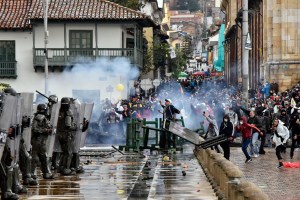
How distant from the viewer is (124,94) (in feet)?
194

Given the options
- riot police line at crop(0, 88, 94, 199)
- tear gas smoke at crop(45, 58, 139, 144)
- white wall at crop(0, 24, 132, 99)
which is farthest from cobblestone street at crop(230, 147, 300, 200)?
white wall at crop(0, 24, 132, 99)

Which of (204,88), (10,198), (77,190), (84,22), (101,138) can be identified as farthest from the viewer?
(204,88)

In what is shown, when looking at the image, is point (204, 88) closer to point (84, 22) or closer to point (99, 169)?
point (84, 22)

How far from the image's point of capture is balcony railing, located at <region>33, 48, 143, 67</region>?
195 feet

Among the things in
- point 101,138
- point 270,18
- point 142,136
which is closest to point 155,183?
point 142,136

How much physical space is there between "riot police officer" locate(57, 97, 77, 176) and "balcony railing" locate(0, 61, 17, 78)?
3738 cm

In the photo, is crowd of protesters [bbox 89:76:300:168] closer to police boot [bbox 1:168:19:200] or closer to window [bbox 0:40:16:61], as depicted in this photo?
window [bbox 0:40:16:61]

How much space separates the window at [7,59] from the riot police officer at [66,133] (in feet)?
123

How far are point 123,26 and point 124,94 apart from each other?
445cm

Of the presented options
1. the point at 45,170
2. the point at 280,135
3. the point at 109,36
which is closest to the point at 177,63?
the point at 109,36

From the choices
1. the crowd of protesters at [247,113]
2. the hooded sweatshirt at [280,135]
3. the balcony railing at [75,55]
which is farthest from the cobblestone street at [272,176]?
the balcony railing at [75,55]

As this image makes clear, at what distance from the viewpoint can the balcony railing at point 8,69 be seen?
61.0 metres

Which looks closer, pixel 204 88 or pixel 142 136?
pixel 142 136

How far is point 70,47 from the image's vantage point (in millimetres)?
60344
